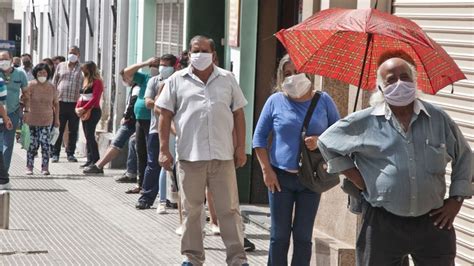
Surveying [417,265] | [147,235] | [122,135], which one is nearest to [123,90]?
[122,135]

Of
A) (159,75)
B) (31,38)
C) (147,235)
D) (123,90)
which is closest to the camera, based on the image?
(147,235)

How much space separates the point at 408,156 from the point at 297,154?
244 cm

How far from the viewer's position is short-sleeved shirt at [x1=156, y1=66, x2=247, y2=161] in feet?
32.0

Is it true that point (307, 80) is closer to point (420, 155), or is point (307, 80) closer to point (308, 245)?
point (308, 245)

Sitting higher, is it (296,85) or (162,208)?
(296,85)

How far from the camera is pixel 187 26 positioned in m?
16.6

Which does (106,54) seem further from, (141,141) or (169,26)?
(141,141)

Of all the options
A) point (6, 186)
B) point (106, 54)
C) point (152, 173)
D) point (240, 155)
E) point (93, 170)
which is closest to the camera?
point (240, 155)

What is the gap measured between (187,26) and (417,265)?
34.1 ft

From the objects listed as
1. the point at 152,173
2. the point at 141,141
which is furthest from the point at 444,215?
the point at 141,141

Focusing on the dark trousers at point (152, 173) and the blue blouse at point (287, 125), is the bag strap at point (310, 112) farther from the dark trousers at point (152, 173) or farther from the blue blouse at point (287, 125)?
the dark trousers at point (152, 173)

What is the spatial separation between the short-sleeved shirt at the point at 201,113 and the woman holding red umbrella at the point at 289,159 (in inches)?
35.2

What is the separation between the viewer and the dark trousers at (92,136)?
1964 centimetres

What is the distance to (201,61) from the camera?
32.4 feet
